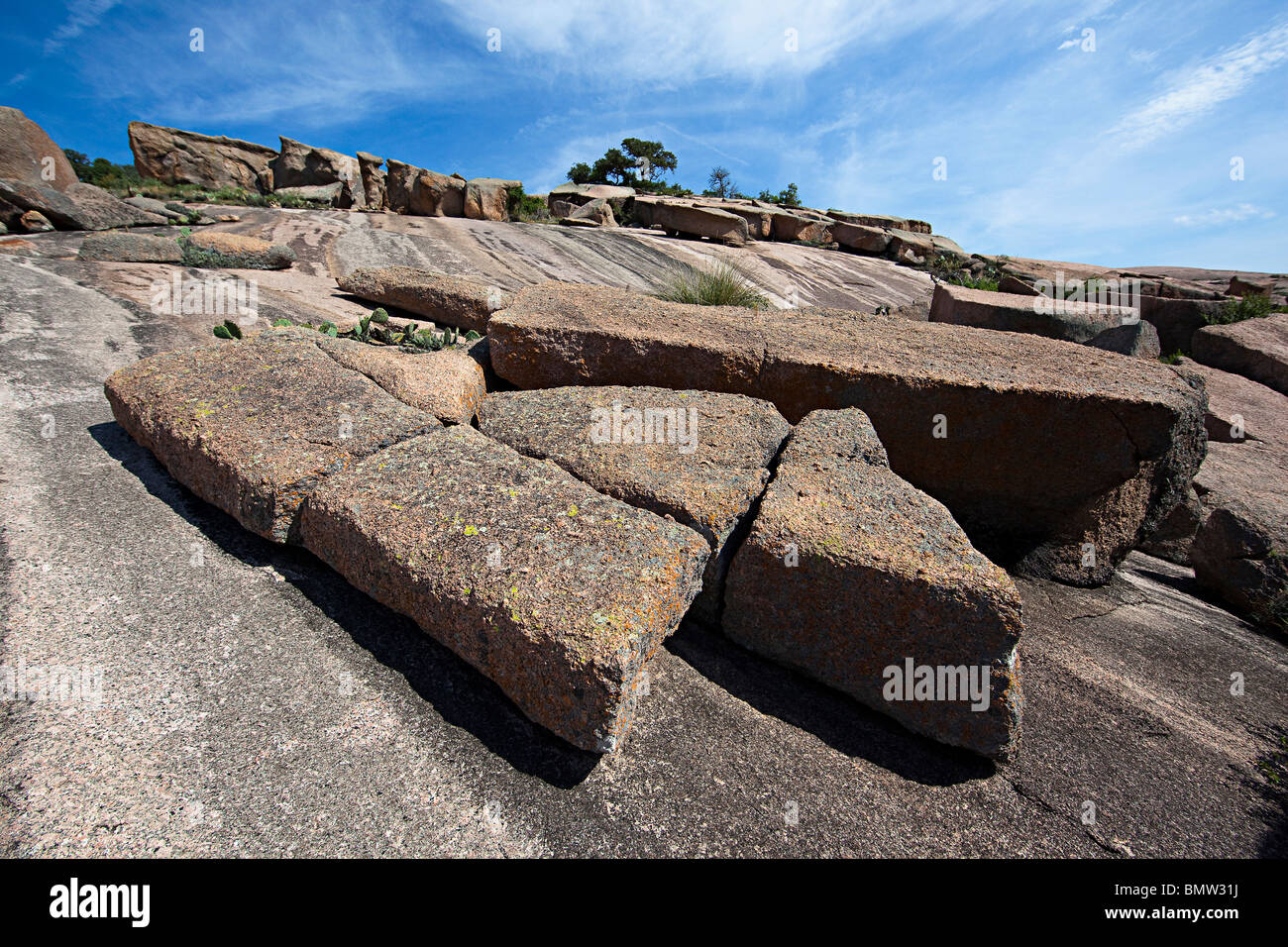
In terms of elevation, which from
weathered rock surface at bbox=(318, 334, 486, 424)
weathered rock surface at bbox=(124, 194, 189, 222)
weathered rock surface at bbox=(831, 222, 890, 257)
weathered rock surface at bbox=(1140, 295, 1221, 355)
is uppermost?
weathered rock surface at bbox=(831, 222, 890, 257)

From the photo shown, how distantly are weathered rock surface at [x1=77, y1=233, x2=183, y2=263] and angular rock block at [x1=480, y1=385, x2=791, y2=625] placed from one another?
5982mm

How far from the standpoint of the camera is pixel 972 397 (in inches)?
128

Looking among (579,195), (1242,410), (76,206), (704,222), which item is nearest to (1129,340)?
(1242,410)

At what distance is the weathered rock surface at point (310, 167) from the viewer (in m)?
22.5

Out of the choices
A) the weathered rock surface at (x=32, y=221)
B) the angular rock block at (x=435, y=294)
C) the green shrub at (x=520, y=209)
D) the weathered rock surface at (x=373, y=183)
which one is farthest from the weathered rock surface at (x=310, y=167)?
the angular rock block at (x=435, y=294)

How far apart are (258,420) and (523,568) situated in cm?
168

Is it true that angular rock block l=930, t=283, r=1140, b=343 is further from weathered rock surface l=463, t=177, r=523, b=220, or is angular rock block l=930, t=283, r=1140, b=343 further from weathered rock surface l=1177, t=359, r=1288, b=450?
weathered rock surface l=463, t=177, r=523, b=220

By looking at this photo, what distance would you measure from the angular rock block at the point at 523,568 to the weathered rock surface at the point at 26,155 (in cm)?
1524

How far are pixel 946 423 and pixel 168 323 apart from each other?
19.5ft

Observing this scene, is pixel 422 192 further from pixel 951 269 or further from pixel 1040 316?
pixel 951 269

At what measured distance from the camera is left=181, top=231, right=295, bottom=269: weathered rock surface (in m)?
7.04

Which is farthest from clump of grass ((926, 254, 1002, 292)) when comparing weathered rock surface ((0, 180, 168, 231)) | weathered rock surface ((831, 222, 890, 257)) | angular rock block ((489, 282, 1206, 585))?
weathered rock surface ((0, 180, 168, 231))

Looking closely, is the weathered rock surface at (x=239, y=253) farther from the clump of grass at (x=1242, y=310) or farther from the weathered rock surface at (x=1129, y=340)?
the clump of grass at (x=1242, y=310)
